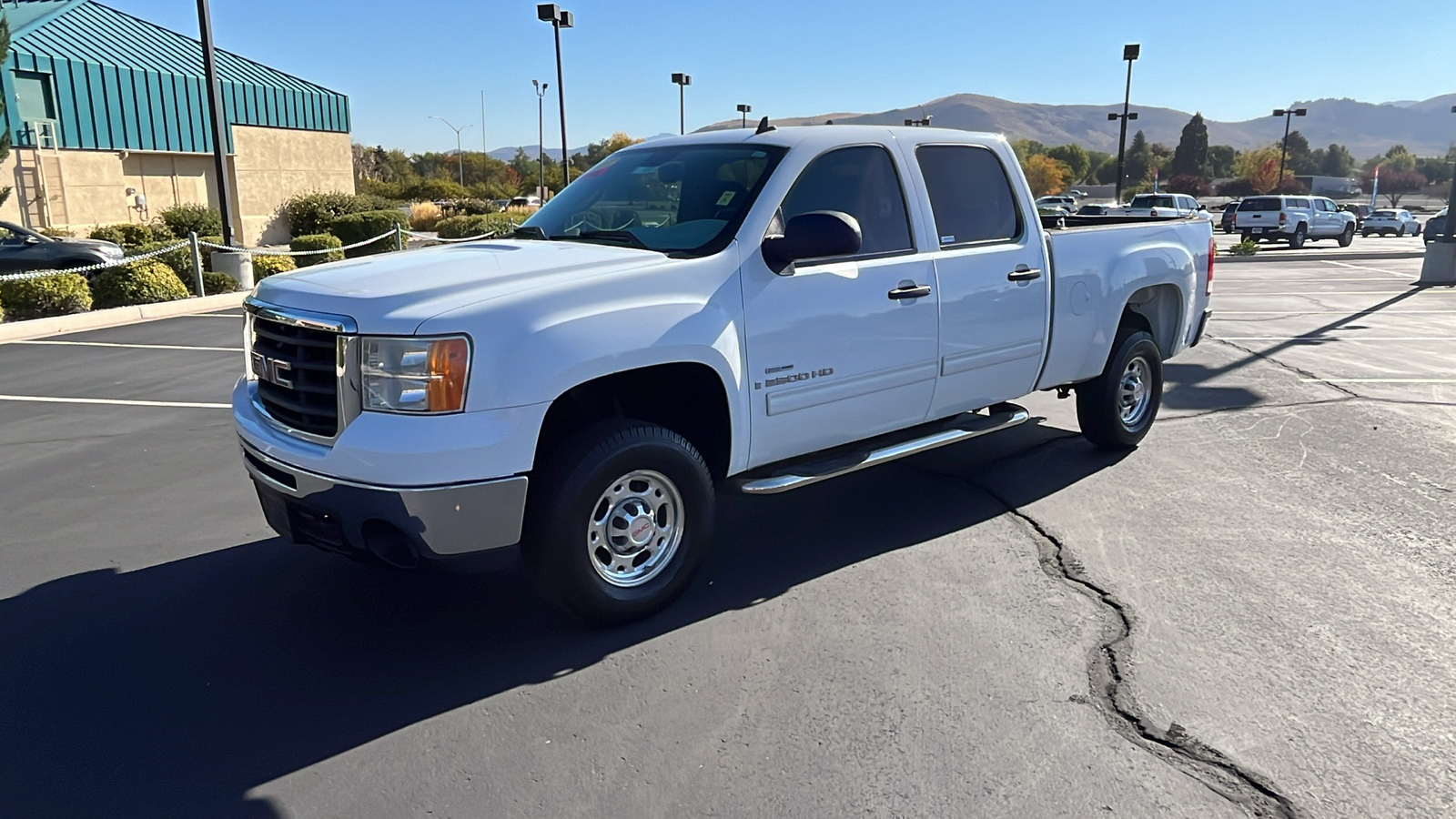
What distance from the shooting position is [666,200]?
15.8 feet

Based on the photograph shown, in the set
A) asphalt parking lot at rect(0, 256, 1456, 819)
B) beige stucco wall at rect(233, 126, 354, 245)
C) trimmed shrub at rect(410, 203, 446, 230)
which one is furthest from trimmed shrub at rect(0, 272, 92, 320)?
trimmed shrub at rect(410, 203, 446, 230)

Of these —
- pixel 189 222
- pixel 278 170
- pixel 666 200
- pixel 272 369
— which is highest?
pixel 278 170

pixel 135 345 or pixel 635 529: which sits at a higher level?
pixel 635 529

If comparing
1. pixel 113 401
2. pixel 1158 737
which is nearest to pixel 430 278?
pixel 1158 737

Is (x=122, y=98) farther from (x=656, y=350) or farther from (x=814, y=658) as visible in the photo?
(x=814, y=658)

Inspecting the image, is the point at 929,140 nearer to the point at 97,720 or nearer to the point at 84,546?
the point at 97,720

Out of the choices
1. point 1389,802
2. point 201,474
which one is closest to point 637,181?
point 201,474

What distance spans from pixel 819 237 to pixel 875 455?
3.82ft

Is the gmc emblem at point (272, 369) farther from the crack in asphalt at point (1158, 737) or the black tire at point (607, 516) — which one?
the crack in asphalt at point (1158, 737)

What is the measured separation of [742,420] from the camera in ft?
14.1

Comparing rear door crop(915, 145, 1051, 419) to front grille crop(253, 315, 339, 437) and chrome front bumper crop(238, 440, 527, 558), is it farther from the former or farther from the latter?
front grille crop(253, 315, 339, 437)

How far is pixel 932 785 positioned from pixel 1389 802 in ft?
4.36

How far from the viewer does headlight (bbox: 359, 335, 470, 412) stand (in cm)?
348

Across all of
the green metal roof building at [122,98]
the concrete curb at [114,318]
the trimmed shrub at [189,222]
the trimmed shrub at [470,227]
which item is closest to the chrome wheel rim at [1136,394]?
the concrete curb at [114,318]
